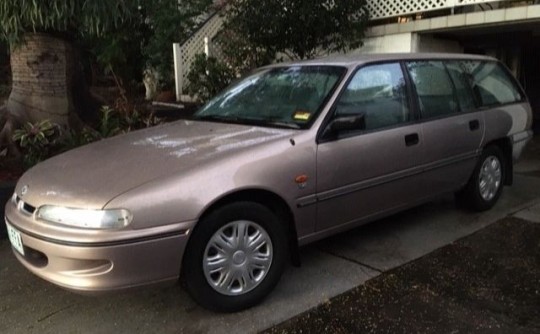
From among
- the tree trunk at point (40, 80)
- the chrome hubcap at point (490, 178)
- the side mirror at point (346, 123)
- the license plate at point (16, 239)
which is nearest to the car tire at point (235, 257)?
the side mirror at point (346, 123)

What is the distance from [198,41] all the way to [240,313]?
9072 millimetres

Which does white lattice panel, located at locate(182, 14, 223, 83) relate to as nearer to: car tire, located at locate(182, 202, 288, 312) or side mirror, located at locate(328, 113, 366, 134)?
side mirror, located at locate(328, 113, 366, 134)

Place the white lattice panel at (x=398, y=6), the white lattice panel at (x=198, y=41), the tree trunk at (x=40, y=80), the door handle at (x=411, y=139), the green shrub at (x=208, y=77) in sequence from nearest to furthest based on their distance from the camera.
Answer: the door handle at (x=411, y=139), the tree trunk at (x=40, y=80), the white lattice panel at (x=398, y=6), the green shrub at (x=208, y=77), the white lattice panel at (x=198, y=41)

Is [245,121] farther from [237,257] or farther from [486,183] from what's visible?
[486,183]

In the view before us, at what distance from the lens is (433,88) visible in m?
4.31

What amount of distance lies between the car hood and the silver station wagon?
0.5 inches

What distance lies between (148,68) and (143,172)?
9.69 metres

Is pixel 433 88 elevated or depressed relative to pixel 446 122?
elevated

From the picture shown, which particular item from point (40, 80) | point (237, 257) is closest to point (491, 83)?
point (237, 257)

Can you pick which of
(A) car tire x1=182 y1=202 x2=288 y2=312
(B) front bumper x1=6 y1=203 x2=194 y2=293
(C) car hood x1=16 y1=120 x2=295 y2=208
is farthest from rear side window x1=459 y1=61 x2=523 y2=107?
(B) front bumper x1=6 y1=203 x2=194 y2=293

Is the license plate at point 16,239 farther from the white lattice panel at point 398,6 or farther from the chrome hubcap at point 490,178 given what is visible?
the white lattice panel at point 398,6

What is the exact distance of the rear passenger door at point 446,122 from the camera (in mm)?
4145

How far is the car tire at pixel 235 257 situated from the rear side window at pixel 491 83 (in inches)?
104

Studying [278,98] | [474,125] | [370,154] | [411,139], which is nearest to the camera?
[370,154]
